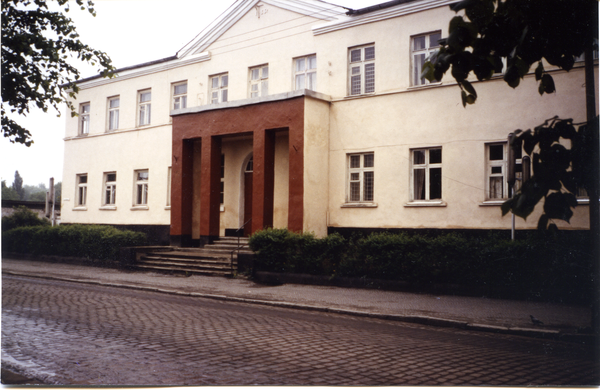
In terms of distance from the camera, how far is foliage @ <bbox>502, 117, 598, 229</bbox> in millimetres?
5715

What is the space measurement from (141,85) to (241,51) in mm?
5593

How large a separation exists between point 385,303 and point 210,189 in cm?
972

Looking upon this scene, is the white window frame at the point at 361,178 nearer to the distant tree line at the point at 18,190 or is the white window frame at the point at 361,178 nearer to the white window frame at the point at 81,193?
the distant tree line at the point at 18,190

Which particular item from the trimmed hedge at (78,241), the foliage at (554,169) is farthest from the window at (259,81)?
the foliage at (554,169)

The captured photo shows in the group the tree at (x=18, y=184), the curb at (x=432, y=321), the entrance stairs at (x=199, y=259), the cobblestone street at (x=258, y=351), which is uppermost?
the tree at (x=18, y=184)

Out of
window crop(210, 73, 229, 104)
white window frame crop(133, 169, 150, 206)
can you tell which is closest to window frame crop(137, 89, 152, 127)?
white window frame crop(133, 169, 150, 206)

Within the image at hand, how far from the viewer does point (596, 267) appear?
22.6ft

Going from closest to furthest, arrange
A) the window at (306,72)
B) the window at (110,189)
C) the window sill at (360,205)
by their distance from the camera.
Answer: the window sill at (360,205) < the window at (306,72) < the window at (110,189)

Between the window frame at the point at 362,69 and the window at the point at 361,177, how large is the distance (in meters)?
2.07

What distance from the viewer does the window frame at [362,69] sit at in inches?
677

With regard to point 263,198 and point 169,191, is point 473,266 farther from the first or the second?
point 169,191

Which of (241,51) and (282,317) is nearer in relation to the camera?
(282,317)

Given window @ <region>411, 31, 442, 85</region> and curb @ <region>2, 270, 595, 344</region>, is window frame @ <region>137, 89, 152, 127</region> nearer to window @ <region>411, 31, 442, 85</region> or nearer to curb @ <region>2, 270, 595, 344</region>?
window @ <region>411, 31, 442, 85</region>

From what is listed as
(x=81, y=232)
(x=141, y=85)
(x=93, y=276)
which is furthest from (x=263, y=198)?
(x=141, y=85)
